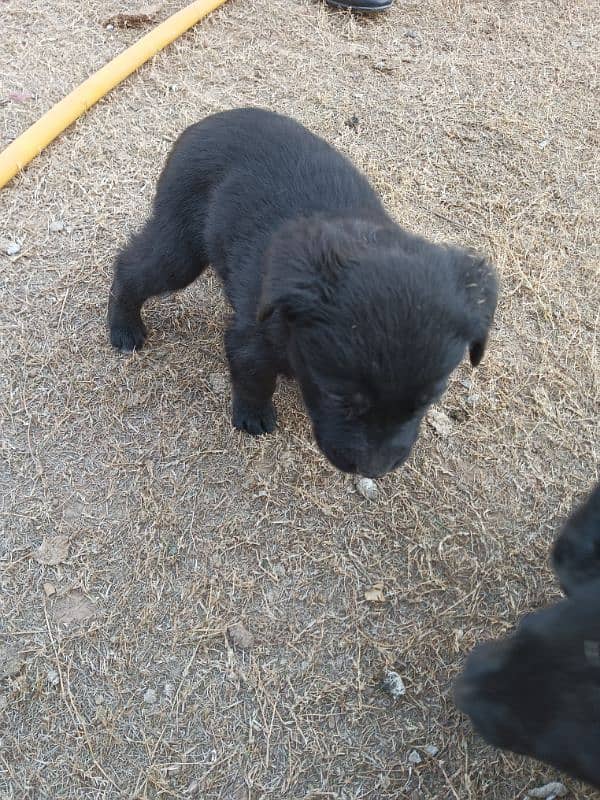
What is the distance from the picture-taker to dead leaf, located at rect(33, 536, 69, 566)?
291 cm

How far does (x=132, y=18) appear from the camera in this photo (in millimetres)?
5414

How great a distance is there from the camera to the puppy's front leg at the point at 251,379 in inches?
111

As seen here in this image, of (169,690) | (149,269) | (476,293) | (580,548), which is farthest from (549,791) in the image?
(149,269)

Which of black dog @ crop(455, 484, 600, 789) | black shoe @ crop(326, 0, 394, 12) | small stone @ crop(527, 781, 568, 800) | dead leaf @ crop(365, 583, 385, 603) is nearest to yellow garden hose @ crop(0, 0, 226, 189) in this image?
black shoe @ crop(326, 0, 394, 12)

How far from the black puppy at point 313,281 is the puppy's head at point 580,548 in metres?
0.67

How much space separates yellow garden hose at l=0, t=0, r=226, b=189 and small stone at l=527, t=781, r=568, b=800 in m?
4.17

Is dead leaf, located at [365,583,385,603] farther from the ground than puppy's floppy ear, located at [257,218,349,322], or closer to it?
closer to it

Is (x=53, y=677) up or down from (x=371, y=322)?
down

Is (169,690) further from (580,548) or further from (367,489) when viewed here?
(580,548)

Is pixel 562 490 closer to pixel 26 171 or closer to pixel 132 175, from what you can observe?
pixel 132 175

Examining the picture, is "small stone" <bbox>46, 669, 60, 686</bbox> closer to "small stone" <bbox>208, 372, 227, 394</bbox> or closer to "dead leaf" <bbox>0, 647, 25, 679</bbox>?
"dead leaf" <bbox>0, 647, 25, 679</bbox>

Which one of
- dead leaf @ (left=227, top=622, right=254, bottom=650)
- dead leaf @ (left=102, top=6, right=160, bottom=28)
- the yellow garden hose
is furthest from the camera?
dead leaf @ (left=102, top=6, right=160, bottom=28)

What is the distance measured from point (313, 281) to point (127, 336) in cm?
160

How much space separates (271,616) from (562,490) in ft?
5.03
